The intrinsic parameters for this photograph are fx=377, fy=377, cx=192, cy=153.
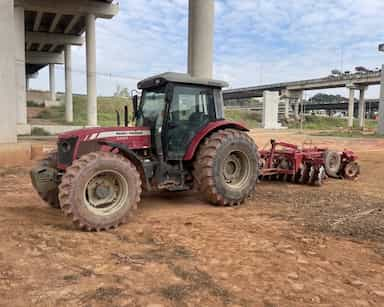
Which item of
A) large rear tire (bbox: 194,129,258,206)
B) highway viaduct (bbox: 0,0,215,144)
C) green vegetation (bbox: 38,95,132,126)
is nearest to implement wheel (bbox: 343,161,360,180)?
large rear tire (bbox: 194,129,258,206)

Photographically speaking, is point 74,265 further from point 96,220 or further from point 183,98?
point 183,98

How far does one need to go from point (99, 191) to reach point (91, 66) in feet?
100

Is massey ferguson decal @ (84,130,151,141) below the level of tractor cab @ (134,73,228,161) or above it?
below

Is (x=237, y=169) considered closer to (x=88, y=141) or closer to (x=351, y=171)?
(x=88, y=141)

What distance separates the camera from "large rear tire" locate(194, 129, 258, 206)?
21.4 feet

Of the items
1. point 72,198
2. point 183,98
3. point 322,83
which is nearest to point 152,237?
point 72,198

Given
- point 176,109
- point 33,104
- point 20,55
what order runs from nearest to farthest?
point 176,109, point 20,55, point 33,104

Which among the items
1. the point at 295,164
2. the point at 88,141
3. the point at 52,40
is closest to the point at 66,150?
the point at 88,141

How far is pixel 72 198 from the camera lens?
16.3 feet

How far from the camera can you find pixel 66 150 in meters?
5.74

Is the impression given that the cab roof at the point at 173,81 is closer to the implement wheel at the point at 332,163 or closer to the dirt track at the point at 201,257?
the dirt track at the point at 201,257

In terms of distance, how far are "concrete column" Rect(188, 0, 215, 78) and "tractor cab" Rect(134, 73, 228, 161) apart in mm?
11225

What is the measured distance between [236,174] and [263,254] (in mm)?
3016

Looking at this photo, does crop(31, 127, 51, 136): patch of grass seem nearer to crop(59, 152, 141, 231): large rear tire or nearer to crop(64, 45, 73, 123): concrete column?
crop(64, 45, 73, 123): concrete column
